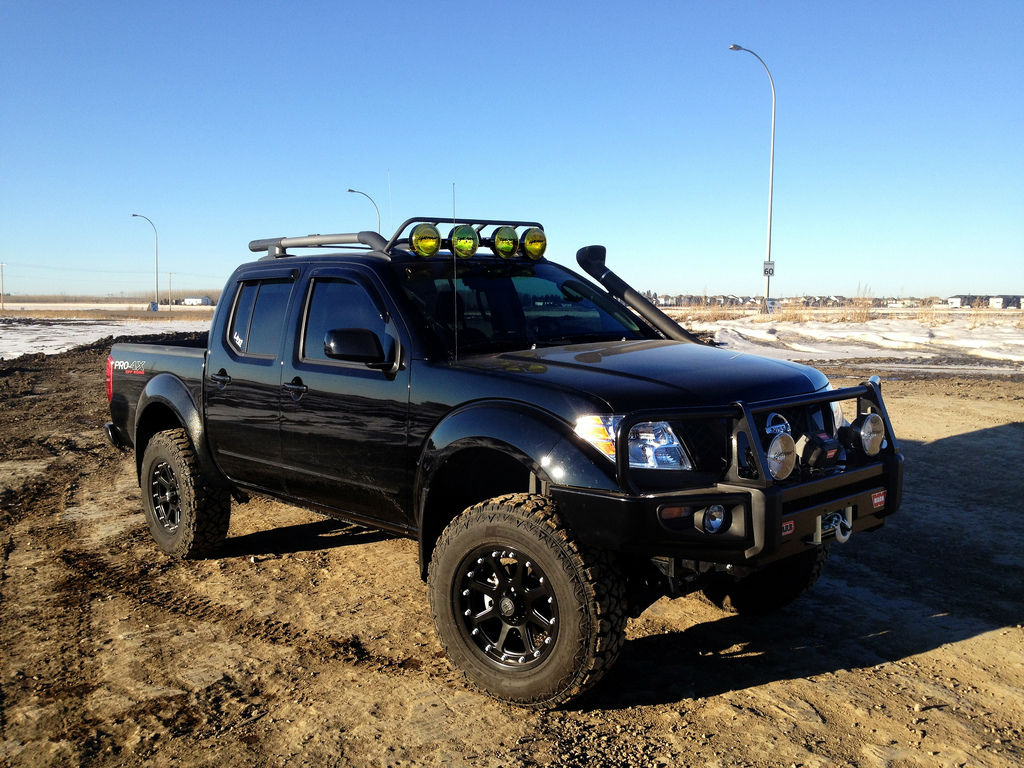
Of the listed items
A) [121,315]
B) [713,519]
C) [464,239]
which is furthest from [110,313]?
[713,519]

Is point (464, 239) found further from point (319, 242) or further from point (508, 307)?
point (319, 242)

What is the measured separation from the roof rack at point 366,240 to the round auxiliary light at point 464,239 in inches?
3.9

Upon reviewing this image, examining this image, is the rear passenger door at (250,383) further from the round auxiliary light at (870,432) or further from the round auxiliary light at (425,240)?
the round auxiliary light at (870,432)

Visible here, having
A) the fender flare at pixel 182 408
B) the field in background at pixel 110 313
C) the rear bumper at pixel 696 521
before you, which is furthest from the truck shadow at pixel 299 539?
the field in background at pixel 110 313

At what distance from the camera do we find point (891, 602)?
4.33 metres

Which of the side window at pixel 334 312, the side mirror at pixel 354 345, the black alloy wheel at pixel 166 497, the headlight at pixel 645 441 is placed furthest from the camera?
the black alloy wheel at pixel 166 497

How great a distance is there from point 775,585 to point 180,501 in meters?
3.59

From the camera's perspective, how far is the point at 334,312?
4.39m

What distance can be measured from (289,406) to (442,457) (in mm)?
1265

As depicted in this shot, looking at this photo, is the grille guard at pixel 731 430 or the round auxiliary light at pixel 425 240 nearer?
the grille guard at pixel 731 430

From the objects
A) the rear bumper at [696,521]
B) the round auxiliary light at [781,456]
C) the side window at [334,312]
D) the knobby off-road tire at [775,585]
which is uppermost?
the side window at [334,312]

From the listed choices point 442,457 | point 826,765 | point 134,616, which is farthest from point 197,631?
point 826,765

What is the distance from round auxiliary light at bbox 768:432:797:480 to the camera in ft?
10.1

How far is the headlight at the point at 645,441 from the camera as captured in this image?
3053mm
